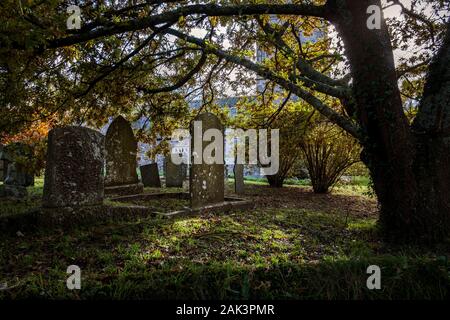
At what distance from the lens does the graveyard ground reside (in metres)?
2.49

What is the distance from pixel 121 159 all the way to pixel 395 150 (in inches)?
270

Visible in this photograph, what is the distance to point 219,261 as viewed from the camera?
346cm

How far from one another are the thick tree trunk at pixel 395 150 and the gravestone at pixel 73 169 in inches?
167

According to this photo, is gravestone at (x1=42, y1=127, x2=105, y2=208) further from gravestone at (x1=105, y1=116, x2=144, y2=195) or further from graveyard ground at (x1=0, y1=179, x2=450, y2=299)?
gravestone at (x1=105, y1=116, x2=144, y2=195)

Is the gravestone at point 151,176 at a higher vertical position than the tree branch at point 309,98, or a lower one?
lower

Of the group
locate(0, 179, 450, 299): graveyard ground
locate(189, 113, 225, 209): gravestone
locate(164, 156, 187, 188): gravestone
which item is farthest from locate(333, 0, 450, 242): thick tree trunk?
locate(164, 156, 187, 188): gravestone

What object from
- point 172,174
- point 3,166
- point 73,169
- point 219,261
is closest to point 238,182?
point 172,174

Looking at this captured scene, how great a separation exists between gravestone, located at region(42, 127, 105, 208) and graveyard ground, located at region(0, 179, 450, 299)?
50cm

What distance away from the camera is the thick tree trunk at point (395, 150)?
13.5 ft

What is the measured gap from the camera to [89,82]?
7059 mm

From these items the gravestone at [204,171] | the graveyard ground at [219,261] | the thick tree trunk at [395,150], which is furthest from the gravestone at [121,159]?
the thick tree trunk at [395,150]

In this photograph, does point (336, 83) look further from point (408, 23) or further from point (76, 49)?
point (76, 49)

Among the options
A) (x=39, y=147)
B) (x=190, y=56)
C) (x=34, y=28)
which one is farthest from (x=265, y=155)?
(x=34, y=28)

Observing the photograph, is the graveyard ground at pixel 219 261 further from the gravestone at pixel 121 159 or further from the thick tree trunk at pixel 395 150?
the gravestone at pixel 121 159
